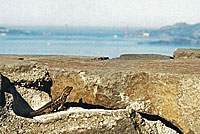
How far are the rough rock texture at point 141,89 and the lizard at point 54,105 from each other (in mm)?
133

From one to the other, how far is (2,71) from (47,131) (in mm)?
1270

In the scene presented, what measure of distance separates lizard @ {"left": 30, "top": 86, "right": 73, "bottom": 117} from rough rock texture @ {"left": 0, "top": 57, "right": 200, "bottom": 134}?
0.13 m

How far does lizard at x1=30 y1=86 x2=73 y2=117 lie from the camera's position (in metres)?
5.36

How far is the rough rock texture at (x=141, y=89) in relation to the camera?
5.01m

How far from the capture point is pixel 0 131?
4.68m

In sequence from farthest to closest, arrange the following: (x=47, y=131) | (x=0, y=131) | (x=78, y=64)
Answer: (x=78, y=64)
(x=47, y=131)
(x=0, y=131)

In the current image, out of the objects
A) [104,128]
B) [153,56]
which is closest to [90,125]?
[104,128]

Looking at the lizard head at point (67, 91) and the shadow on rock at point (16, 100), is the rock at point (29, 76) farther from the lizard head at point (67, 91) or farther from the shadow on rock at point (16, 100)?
the lizard head at point (67, 91)

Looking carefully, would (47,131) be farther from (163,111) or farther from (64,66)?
(163,111)

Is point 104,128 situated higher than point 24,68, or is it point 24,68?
point 24,68

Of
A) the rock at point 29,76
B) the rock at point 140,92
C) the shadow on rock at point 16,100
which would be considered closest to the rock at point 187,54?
the rock at point 140,92

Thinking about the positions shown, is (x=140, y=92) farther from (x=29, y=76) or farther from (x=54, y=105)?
(x=29, y=76)

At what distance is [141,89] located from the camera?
5.35 meters

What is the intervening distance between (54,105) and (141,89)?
1.55 metres
